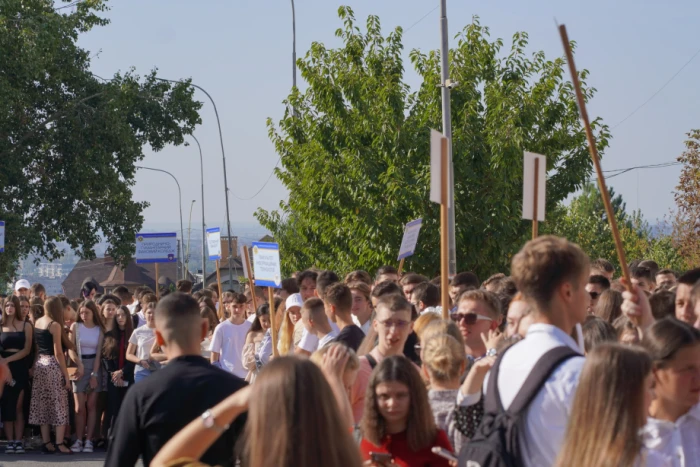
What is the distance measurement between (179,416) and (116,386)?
9076mm

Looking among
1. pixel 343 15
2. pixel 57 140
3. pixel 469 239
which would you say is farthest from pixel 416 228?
Result: pixel 57 140

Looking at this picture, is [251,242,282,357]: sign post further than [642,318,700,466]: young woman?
Yes

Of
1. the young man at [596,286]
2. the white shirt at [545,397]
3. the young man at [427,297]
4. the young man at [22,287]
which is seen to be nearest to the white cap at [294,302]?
the young man at [427,297]

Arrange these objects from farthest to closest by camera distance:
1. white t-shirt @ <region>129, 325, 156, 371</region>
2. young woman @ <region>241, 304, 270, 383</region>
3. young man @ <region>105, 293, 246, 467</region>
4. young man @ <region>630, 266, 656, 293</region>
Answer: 1. white t-shirt @ <region>129, 325, 156, 371</region>
2. young woman @ <region>241, 304, 270, 383</region>
3. young man @ <region>630, 266, 656, 293</region>
4. young man @ <region>105, 293, 246, 467</region>

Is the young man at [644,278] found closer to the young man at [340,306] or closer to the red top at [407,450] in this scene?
the young man at [340,306]

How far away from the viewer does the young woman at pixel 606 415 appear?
3197 mm

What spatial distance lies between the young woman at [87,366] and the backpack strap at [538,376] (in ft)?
34.3

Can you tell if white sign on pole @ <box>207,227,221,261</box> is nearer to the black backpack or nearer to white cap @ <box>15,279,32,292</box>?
white cap @ <box>15,279,32,292</box>

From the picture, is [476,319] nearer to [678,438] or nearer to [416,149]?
[678,438]

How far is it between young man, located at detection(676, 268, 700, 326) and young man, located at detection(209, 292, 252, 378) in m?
→ 6.27

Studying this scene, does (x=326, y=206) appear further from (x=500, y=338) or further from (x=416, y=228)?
(x=500, y=338)

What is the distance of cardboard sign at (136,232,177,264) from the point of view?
2936 centimetres

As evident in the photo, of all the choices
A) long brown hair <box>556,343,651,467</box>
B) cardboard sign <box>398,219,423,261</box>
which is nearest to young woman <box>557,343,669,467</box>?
long brown hair <box>556,343,651,467</box>

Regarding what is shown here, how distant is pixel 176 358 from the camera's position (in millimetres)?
4684
